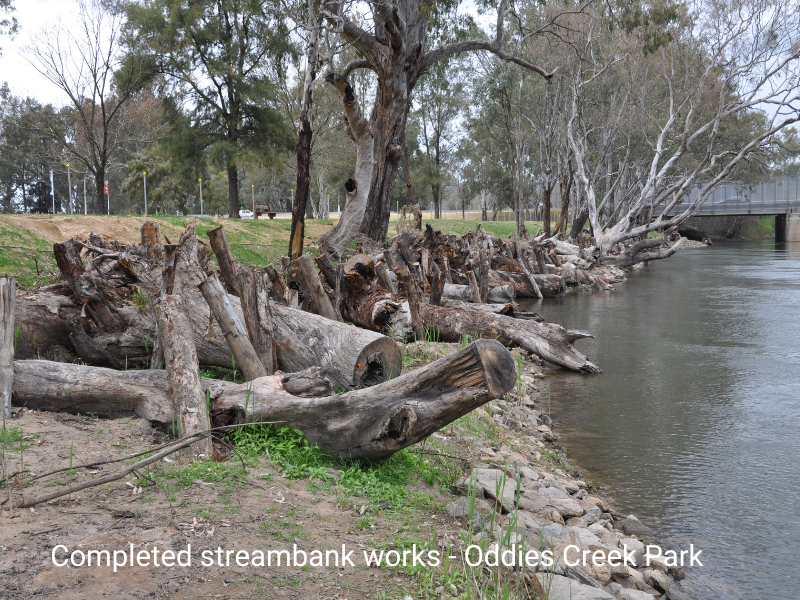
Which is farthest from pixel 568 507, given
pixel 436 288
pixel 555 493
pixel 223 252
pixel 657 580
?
pixel 436 288

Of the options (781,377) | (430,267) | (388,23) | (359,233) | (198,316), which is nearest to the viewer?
(198,316)

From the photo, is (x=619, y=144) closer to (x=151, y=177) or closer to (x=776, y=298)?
(x=776, y=298)

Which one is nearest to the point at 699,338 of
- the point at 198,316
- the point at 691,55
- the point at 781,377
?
the point at 781,377

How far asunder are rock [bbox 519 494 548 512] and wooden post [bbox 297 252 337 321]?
371 centimetres

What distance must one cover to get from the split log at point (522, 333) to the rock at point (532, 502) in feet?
16.1

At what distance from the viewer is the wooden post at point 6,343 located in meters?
4.65

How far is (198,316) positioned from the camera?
646 cm

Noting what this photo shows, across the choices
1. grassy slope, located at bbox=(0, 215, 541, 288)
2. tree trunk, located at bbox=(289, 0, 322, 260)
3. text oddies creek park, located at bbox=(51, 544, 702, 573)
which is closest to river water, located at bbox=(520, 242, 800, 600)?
text oddies creek park, located at bbox=(51, 544, 702, 573)

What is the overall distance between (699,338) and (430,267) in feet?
17.5

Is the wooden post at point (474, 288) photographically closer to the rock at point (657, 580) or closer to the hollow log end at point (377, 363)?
the hollow log end at point (377, 363)

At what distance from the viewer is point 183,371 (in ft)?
15.6

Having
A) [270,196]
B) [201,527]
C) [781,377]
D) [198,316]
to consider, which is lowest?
[781,377]

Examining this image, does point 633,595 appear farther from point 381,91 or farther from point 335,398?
point 381,91

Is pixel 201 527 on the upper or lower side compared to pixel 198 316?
lower
